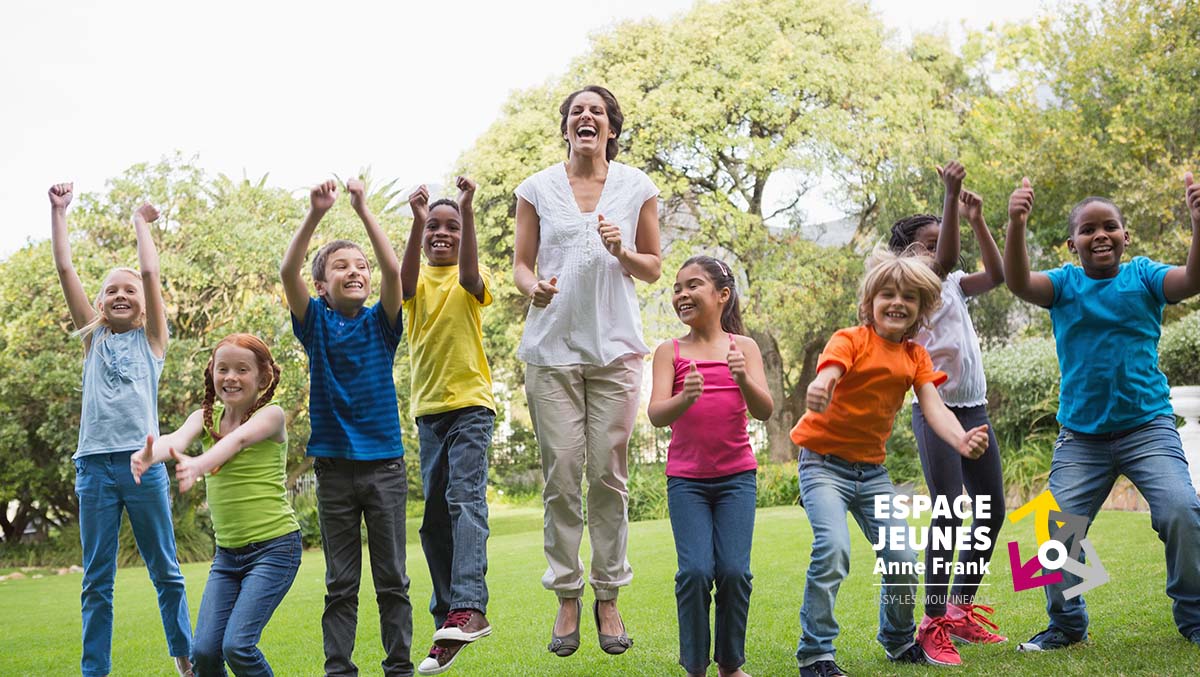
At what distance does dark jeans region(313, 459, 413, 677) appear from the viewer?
171 inches

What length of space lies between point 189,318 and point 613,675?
1297 centimetres

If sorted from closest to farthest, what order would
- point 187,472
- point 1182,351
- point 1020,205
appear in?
point 187,472 < point 1020,205 < point 1182,351

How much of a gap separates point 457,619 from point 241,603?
82cm

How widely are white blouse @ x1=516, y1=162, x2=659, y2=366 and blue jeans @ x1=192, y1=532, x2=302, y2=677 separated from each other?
4.12 ft

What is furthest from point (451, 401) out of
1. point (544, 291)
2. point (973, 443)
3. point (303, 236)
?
point (973, 443)

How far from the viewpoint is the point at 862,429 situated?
4312mm

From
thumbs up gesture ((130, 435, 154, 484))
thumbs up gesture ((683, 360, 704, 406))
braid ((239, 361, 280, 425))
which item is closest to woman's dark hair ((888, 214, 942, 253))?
thumbs up gesture ((683, 360, 704, 406))

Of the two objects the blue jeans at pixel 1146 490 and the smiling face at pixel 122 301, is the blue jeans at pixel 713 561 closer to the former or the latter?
the blue jeans at pixel 1146 490

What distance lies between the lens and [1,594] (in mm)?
11680

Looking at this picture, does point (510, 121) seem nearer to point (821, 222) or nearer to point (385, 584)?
point (821, 222)

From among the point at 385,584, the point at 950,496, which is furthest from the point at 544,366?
the point at 950,496

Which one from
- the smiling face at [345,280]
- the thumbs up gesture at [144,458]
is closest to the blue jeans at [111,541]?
the thumbs up gesture at [144,458]

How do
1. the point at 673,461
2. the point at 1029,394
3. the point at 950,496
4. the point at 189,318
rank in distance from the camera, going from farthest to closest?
the point at 189,318, the point at 1029,394, the point at 950,496, the point at 673,461

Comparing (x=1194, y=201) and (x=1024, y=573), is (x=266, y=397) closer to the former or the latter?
(x=1194, y=201)
